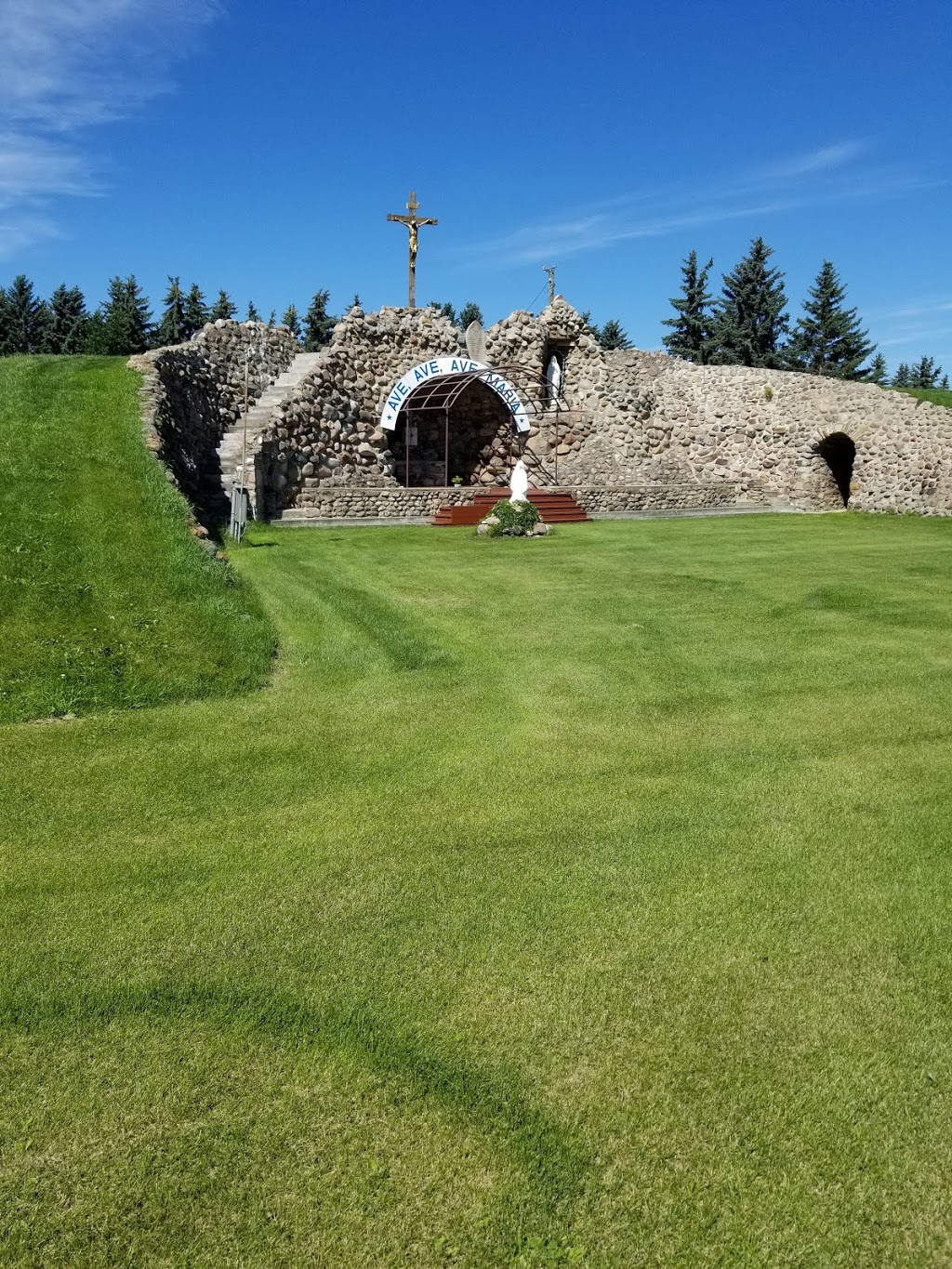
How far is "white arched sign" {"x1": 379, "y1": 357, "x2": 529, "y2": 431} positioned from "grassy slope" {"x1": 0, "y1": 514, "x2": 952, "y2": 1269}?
58.6 ft

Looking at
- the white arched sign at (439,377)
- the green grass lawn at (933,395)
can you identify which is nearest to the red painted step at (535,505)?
the white arched sign at (439,377)

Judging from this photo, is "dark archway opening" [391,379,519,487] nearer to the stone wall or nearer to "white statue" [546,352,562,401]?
"white statue" [546,352,562,401]

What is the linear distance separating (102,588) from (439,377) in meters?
17.6

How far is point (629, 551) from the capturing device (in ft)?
53.8

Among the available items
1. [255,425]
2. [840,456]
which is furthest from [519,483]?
[840,456]

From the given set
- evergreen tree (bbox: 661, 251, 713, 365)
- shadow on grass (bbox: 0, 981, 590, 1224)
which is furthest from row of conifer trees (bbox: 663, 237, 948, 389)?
shadow on grass (bbox: 0, 981, 590, 1224)

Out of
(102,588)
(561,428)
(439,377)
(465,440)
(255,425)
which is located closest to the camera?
(102,588)

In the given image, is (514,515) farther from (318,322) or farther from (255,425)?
(318,322)

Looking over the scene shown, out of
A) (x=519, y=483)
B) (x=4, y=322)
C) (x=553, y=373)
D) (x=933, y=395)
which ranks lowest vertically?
(x=519, y=483)

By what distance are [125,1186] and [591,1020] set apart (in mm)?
1689

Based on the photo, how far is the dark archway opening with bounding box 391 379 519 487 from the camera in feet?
93.4

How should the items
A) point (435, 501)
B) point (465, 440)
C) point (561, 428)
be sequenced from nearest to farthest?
point (435, 501)
point (465, 440)
point (561, 428)

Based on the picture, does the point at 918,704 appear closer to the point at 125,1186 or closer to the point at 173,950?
the point at 173,950

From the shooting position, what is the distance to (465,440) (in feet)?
97.7
